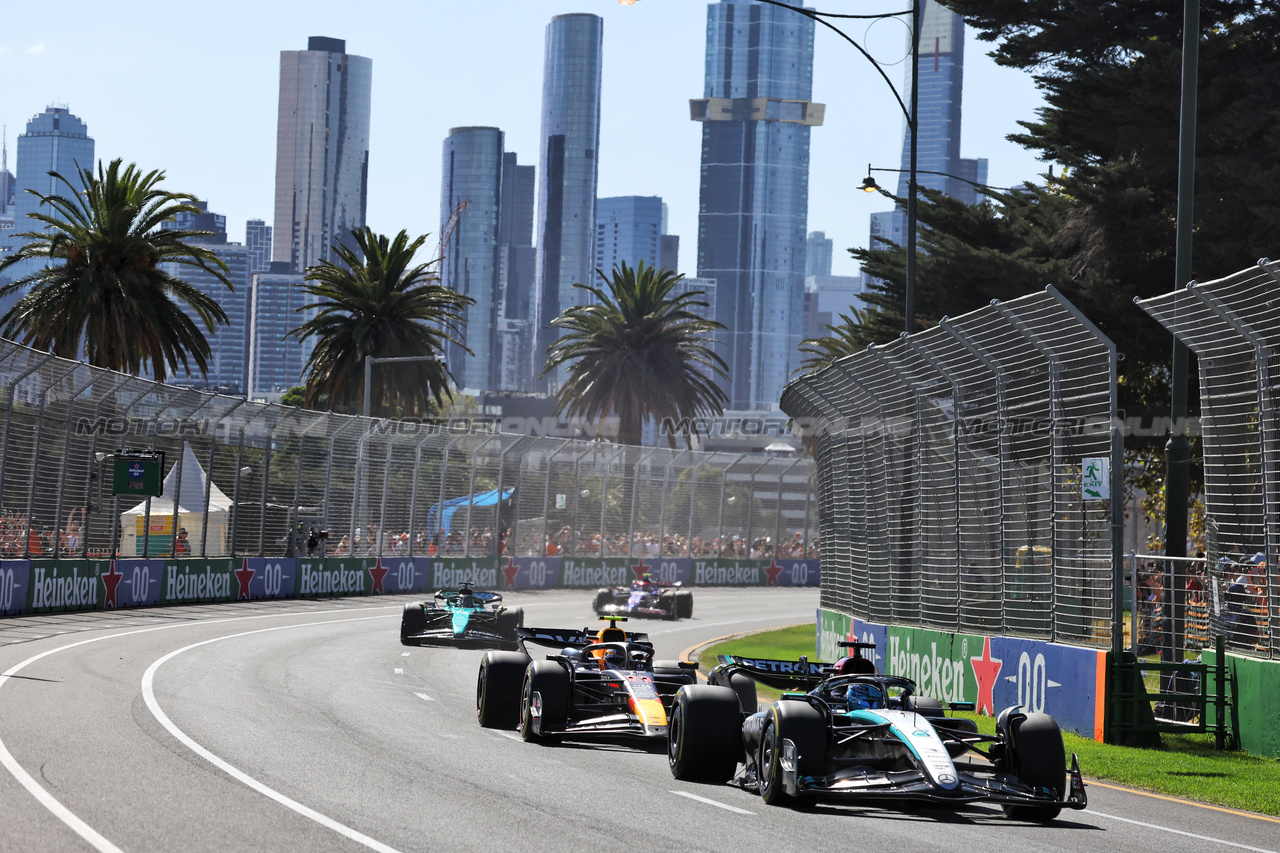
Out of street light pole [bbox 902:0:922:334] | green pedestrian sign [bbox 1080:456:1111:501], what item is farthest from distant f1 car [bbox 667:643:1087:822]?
street light pole [bbox 902:0:922:334]

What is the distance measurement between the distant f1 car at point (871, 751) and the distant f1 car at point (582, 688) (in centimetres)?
154

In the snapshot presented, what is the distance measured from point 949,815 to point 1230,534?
5472 millimetres

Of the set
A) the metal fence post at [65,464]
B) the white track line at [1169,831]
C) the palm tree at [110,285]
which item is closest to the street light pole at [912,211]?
the white track line at [1169,831]

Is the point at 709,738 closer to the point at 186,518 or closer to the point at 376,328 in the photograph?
the point at 186,518

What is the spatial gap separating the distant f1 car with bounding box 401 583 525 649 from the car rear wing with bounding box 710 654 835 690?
40.0 ft

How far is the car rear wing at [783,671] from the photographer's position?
40.0 ft

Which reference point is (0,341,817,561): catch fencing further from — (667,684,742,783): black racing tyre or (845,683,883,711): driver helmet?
(845,683,883,711): driver helmet

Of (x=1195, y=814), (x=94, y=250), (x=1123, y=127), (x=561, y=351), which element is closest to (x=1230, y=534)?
(x=1195, y=814)

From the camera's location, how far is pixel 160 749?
39.4 ft

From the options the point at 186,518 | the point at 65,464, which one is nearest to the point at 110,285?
the point at 186,518

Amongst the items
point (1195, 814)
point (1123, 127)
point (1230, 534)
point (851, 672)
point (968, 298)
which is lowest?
point (1195, 814)

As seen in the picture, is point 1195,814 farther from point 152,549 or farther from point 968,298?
point 152,549

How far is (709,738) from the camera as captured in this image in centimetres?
1137

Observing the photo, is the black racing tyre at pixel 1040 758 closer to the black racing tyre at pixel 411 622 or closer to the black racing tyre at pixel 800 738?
the black racing tyre at pixel 800 738
